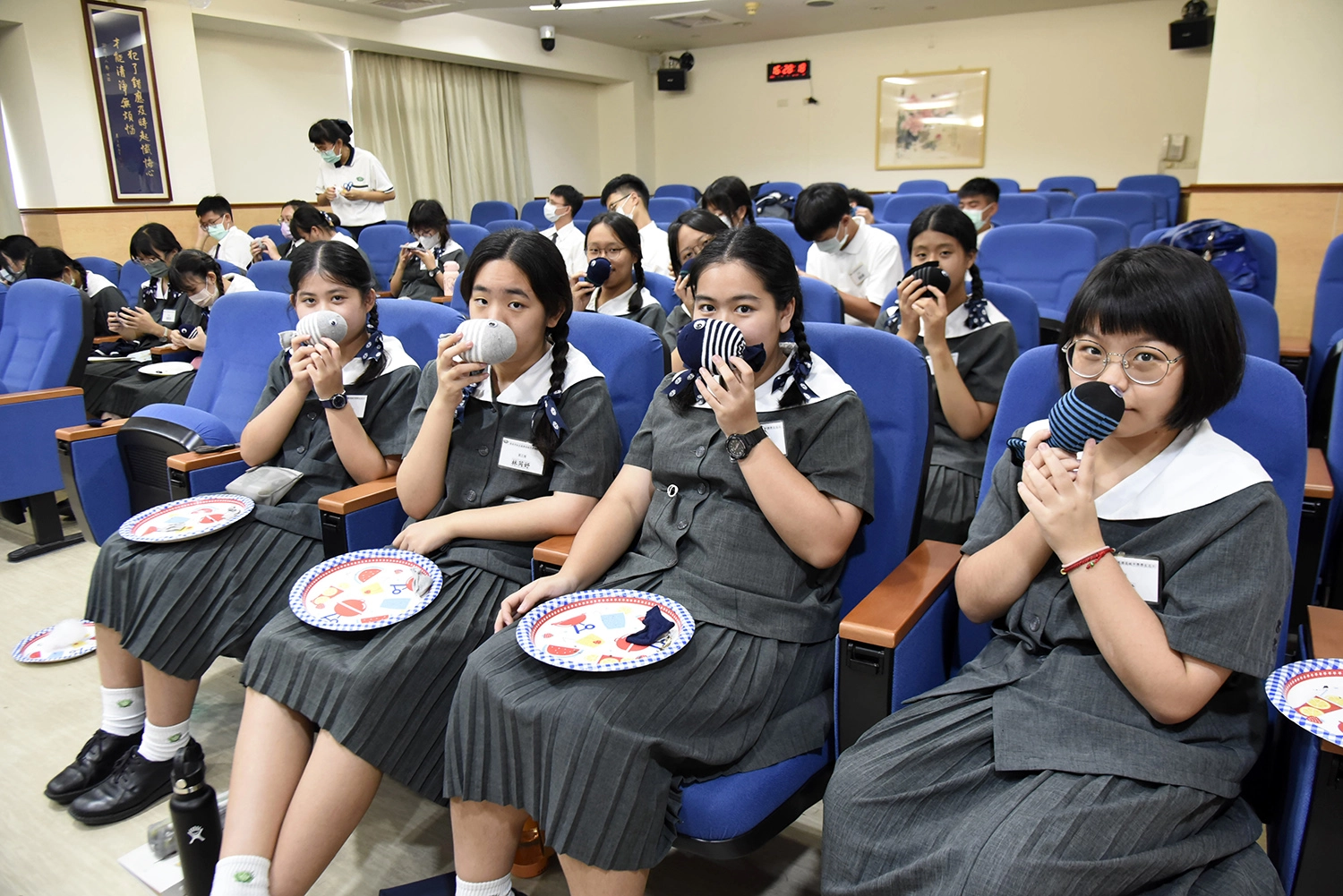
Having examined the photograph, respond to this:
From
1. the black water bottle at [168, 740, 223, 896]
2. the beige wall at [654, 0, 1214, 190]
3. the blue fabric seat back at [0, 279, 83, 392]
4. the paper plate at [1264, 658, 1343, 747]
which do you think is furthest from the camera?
the beige wall at [654, 0, 1214, 190]

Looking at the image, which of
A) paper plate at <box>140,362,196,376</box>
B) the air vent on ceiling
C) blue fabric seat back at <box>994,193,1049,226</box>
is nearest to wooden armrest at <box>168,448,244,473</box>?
paper plate at <box>140,362,196,376</box>

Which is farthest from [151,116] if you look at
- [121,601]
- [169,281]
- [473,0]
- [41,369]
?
[121,601]

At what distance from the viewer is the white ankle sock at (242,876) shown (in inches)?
53.2

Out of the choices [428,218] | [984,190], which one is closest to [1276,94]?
[984,190]

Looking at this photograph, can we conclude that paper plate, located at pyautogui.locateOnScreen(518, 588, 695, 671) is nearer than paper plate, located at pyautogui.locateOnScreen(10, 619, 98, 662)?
Yes

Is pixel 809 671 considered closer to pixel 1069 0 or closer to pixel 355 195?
pixel 355 195

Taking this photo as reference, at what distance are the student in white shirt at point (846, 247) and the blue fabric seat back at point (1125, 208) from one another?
147 inches

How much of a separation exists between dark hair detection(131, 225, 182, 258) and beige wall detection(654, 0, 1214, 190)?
8557 millimetres

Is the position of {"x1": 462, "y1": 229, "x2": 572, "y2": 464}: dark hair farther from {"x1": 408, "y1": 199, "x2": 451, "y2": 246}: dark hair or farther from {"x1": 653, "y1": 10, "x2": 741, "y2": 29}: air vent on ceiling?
{"x1": 653, "y1": 10, "x2": 741, "y2": 29}: air vent on ceiling

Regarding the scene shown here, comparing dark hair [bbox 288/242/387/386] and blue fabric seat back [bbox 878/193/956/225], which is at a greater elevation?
blue fabric seat back [bbox 878/193/956/225]

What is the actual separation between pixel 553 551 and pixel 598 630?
28 cm

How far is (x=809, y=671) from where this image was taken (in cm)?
144

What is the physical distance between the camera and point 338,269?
2027mm

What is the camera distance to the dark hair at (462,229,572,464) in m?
1.74
